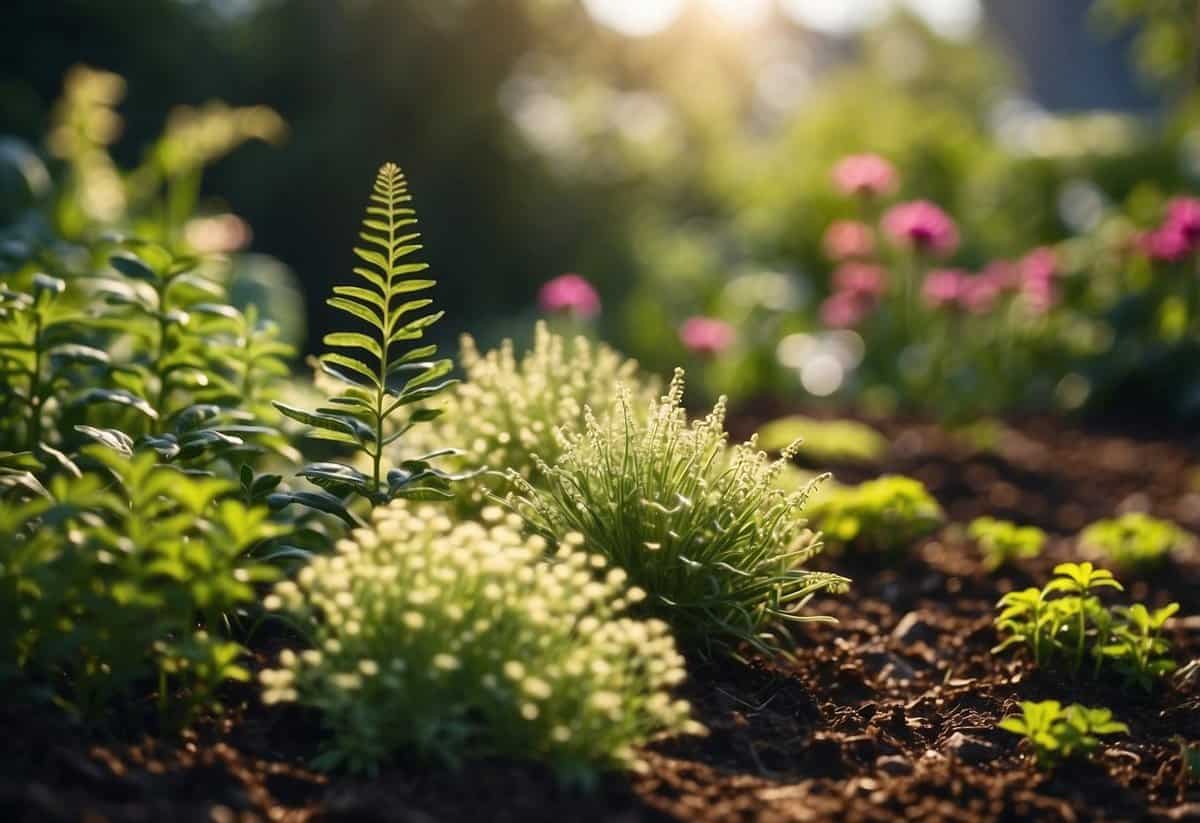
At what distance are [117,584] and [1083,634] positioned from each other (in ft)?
7.01

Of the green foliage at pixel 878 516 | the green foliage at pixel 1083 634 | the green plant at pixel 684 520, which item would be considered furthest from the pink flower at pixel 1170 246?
the green plant at pixel 684 520

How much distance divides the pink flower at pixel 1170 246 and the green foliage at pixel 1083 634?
419 centimetres

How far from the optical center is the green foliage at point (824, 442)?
4.87m

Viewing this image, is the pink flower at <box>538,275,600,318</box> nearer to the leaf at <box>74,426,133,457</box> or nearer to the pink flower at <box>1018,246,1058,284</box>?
the pink flower at <box>1018,246,1058,284</box>

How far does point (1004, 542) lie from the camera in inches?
137

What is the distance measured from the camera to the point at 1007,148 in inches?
490

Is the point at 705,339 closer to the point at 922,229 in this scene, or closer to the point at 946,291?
the point at 922,229

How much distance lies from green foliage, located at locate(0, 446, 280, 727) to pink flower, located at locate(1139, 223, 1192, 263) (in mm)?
5898

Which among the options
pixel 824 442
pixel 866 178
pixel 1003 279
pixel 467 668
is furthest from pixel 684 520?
pixel 1003 279

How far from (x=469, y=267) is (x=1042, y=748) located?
8.41m

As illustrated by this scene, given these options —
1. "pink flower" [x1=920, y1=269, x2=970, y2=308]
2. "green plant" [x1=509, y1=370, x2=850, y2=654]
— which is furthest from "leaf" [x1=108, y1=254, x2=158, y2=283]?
"pink flower" [x1=920, y1=269, x2=970, y2=308]

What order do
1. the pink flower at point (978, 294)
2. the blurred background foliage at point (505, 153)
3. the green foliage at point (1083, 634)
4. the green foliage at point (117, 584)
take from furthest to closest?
1. the blurred background foliage at point (505, 153)
2. the pink flower at point (978, 294)
3. the green foliage at point (1083, 634)
4. the green foliage at point (117, 584)

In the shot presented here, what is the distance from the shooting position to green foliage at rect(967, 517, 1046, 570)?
3.46 m

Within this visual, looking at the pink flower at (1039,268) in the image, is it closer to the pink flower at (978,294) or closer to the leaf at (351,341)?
the pink flower at (978,294)
